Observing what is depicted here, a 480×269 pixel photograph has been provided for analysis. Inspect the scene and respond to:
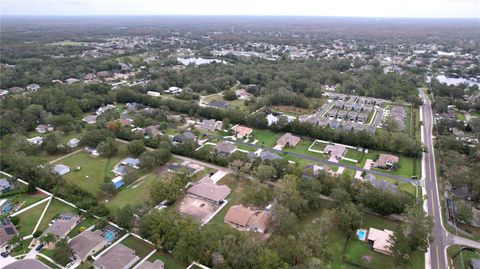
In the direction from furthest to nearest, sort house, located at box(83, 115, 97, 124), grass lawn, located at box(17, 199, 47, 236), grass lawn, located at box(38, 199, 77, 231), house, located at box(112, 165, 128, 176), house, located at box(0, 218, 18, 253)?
house, located at box(83, 115, 97, 124) < house, located at box(112, 165, 128, 176) < grass lawn, located at box(38, 199, 77, 231) < grass lawn, located at box(17, 199, 47, 236) < house, located at box(0, 218, 18, 253)

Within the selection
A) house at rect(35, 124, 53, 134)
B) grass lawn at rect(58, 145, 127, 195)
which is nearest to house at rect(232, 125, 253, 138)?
grass lawn at rect(58, 145, 127, 195)

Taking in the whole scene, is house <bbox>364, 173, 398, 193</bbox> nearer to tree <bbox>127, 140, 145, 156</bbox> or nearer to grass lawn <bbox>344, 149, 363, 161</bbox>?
grass lawn <bbox>344, 149, 363, 161</bbox>

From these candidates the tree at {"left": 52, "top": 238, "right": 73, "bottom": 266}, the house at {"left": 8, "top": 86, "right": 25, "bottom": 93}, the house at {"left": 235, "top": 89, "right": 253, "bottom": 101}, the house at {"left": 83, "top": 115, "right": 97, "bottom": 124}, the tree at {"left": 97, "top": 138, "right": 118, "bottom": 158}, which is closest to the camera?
the tree at {"left": 52, "top": 238, "right": 73, "bottom": 266}

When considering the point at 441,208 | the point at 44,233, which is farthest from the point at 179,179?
the point at 441,208

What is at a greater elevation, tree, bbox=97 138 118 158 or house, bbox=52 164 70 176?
tree, bbox=97 138 118 158

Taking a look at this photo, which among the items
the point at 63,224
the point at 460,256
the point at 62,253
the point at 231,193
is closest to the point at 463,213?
the point at 460,256

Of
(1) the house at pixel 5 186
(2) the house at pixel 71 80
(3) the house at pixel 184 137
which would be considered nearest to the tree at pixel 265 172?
(3) the house at pixel 184 137

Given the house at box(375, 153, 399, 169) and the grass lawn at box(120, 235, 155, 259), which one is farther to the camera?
the house at box(375, 153, 399, 169)
